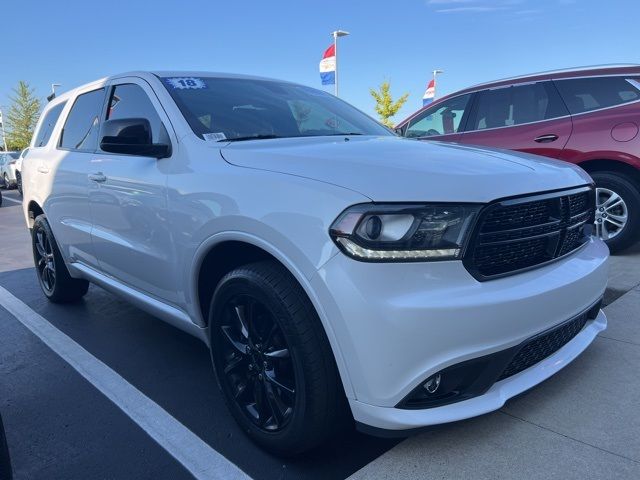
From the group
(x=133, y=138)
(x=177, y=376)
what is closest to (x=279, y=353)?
(x=177, y=376)

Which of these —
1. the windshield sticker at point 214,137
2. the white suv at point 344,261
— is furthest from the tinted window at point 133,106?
the windshield sticker at point 214,137

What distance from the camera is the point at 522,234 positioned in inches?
79.7

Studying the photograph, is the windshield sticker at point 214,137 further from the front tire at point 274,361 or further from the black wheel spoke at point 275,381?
the black wheel spoke at point 275,381

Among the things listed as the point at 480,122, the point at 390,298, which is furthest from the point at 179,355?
the point at 480,122

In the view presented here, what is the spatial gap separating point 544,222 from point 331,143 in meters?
1.05

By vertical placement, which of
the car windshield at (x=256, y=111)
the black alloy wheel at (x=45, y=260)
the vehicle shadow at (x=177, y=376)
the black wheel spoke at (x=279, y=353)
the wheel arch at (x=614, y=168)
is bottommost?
the vehicle shadow at (x=177, y=376)

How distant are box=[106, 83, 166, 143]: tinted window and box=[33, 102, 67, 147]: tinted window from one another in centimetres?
128

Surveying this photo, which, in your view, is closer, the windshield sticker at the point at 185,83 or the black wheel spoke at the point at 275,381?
the black wheel spoke at the point at 275,381

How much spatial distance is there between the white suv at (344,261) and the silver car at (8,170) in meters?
19.4

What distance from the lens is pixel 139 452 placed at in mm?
2309

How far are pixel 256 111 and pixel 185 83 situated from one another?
0.46 meters

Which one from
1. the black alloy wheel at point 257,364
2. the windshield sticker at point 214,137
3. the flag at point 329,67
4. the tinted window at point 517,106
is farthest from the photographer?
the flag at point 329,67

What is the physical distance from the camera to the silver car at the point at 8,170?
64.1 ft

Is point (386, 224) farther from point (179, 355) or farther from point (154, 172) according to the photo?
point (179, 355)
